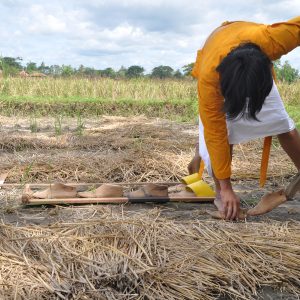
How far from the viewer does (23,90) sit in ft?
36.6

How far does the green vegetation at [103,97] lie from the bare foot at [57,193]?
18.6ft

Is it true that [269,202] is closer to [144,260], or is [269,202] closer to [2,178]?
[144,260]

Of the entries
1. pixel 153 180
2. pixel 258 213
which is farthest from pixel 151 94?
pixel 258 213

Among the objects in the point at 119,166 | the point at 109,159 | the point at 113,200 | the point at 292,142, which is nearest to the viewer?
the point at 292,142

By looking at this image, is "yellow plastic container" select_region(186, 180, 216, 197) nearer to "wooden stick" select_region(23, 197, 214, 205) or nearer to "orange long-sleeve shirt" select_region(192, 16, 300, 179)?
"wooden stick" select_region(23, 197, 214, 205)

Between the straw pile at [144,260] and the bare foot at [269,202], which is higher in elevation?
the bare foot at [269,202]

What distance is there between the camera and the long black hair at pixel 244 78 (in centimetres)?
186

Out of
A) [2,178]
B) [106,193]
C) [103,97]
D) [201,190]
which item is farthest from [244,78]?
[103,97]

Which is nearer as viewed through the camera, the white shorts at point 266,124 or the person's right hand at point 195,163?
the white shorts at point 266,124

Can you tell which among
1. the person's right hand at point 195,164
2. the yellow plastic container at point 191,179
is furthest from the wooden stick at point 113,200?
the person's right hand at point 195,164

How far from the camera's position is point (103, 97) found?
36.1 ft

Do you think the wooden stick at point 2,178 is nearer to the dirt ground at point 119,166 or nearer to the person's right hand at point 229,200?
the dirt ground at point 119,166

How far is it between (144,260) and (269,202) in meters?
0.94

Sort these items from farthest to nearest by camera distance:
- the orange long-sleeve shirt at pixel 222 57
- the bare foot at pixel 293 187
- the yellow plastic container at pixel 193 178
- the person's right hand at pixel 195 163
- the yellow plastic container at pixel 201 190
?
1. the person's right hand at pixel 195 163
2. the yellow plastic container at pixel 193 178
3. the yellow plastic container at pixel 201 190
4. the bare foot at pixel 293 187
5. the orange long-sleeve shirt at pixel 222 57
